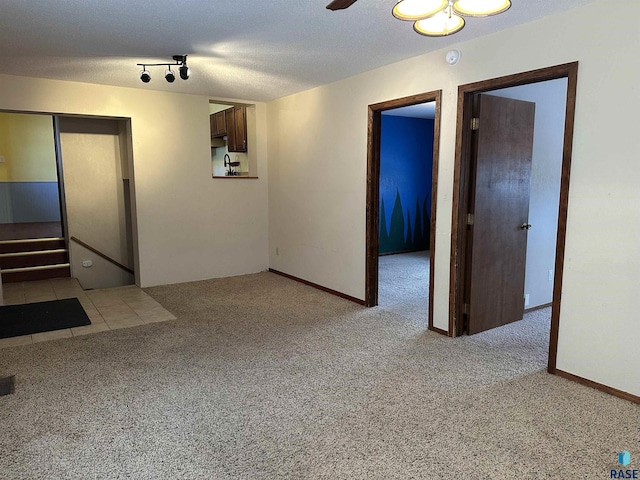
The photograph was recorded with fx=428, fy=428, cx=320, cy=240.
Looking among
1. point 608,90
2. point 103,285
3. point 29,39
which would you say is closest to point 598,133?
point 608,90

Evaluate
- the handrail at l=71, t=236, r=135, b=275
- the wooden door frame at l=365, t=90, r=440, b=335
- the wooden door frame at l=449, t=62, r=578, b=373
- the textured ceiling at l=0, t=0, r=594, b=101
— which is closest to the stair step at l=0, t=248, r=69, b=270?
the handrail at l=71, t=236, r=135, b=275

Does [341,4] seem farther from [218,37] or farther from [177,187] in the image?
[177,187]

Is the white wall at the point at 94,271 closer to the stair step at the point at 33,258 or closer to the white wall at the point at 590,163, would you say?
the stair step at the point at 33,258

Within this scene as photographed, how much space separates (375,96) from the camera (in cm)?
408

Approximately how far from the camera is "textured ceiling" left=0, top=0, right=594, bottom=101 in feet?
8.50

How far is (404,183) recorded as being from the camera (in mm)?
7801

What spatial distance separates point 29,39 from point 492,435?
4.00 metres

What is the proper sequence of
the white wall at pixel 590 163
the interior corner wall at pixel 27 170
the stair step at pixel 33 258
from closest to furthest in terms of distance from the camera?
1. the white wall at pixel 590 163
2. the stair step at pixel 33 258
3. the interior corner wall at pixel 27 170

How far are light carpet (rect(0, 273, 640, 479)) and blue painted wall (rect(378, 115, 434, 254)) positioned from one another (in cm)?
415

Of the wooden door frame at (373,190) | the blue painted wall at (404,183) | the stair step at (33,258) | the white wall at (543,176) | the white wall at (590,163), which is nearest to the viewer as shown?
the white wall at (590,163)

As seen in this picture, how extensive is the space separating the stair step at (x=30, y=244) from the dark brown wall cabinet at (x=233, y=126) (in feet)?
9.07

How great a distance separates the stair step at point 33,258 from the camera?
5523 millimetres

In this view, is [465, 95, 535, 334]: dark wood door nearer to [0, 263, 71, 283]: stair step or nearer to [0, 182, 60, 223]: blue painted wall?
[0, 263, 71, 283]: stair step

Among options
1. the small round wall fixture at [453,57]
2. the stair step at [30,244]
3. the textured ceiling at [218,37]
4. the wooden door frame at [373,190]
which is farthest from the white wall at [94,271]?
the small round wall fixture at [453,57]
